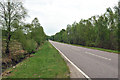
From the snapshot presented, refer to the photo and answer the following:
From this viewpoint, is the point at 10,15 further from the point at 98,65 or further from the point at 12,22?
the point at 98,65

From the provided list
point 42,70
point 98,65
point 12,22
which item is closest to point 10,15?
point 12,22

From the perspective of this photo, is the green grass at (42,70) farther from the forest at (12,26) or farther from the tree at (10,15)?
the tree at (10,15)

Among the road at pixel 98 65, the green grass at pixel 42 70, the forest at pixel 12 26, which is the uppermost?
the forest at pixel 12 26

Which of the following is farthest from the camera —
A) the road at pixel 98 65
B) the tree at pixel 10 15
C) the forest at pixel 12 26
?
the tree at pixel 10 15

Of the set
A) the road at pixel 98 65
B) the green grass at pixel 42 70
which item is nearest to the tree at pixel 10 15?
the green grass at pixel 42 70

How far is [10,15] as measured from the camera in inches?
556

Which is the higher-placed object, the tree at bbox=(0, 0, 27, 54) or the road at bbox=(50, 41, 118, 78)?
the tree at bbox=(0, 0, 27, 54)

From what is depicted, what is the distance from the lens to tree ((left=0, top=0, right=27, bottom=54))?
1338 centimetres

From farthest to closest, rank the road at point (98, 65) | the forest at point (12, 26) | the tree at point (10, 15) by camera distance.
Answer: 1. the tree at point (10, 15)
2. the forest at point (12, 26)
3. the road at point (98, 65)

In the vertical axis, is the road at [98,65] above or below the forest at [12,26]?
below

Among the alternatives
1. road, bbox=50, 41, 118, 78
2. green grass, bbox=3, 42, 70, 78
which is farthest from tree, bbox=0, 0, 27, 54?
road, bbox=50, 41, 118, 78

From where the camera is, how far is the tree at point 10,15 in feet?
43.9

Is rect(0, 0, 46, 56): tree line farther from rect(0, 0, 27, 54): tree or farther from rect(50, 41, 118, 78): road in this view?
rect(50, 41, 118, 78): road

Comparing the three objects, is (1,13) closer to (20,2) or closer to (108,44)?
(20,2)
